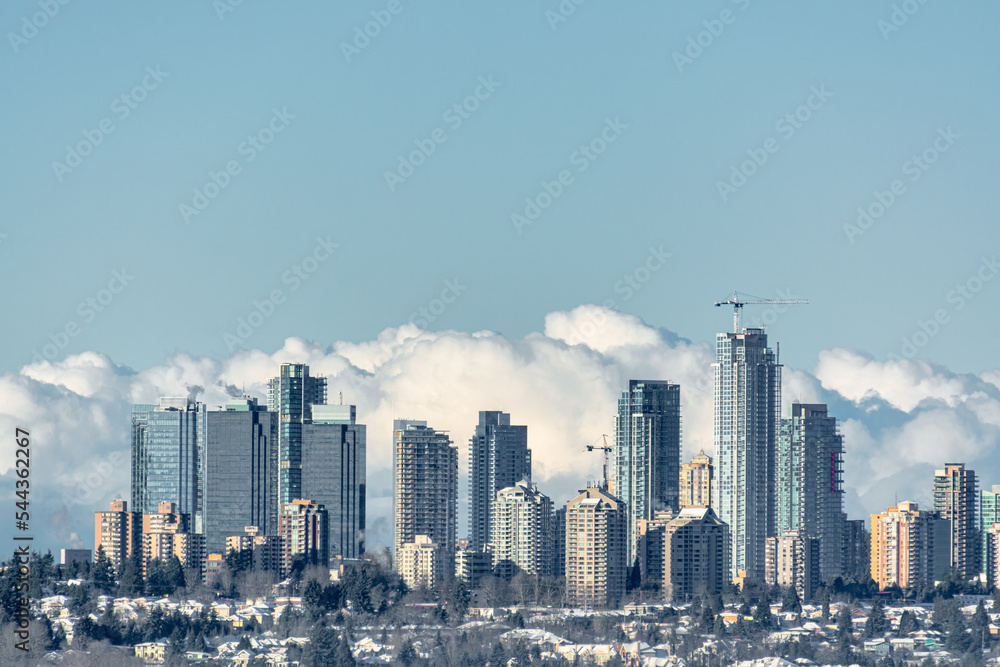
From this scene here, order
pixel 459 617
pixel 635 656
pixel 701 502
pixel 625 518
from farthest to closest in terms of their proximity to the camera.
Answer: pixel 701 502, pixel 625 518, pixel 459 617, pixel 635 656

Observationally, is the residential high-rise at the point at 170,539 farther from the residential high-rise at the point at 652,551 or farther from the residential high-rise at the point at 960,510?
the residential high-rise at the point at 960,510

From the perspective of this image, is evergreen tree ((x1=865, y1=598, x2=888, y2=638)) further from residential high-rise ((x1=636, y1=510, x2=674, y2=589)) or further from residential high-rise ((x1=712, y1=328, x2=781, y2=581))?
residential high-rise ((x1=712, y1=328, x2=781, y2=581))

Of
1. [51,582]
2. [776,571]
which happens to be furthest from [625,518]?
[51,582]

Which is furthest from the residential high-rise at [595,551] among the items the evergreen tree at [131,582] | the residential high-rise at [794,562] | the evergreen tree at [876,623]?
the evergreen tree at [131,582]

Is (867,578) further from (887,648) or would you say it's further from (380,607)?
(380,607)

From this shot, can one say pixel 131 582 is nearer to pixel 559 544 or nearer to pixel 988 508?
pixel 559 544

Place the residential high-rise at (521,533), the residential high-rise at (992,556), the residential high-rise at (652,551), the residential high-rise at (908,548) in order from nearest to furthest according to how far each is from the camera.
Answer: the residential high-rise at (652,551)
the residential high-rise at (521,533)
the residential high-rise at (908,548)
the residential high-rise at (992,556)
